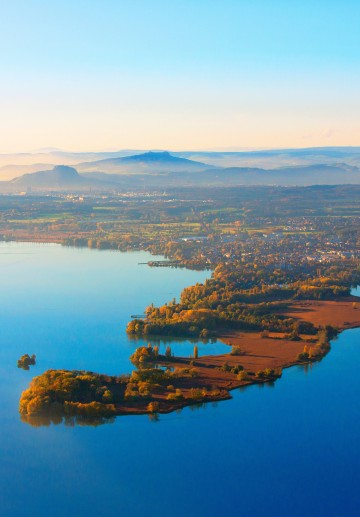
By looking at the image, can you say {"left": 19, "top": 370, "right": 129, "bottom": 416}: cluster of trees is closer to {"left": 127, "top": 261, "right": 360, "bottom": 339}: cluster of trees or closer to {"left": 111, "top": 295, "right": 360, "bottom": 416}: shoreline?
{"left": 111, "top": 295, "right": 360, "bottom": 416}: shoreline

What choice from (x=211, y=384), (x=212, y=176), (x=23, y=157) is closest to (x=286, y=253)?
(x=211, y=384)

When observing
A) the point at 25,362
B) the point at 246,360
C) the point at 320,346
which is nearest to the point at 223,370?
the point at 246,360

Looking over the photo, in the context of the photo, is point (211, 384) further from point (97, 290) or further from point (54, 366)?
point (97, 290)

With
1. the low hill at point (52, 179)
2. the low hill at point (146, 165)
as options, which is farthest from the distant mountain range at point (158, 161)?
the low hill at point (52, 179)

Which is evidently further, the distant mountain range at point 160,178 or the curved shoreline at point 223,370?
the distant mountain range at point 160,178

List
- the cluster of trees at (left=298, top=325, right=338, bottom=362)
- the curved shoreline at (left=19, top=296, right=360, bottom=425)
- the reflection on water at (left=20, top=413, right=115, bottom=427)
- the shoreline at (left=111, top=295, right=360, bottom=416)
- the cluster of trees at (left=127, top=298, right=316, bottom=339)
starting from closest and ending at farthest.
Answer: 1. the reflection on water at (left=20, top=413, right=115, bottom=427)
2. the curved shoreline at (left=19, top=296, right=360, bottom=425)
3. the shoreline at (left=111, top=295, right=360, bottom=416)
4. the cluster of trees at (left=298, top=325, right=338, bottom=362)
5. the cluster of trees at (left=127, top=298, right=316, bottom=339)

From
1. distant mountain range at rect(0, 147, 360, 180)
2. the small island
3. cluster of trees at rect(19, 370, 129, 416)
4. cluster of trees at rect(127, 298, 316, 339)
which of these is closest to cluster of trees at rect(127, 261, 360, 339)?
cluster of trees at rect(127, 298, 316, 339)

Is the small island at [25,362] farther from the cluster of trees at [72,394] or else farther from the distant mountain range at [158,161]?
the distant mountain range at [158,161]

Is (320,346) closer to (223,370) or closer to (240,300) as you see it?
(223,370)
